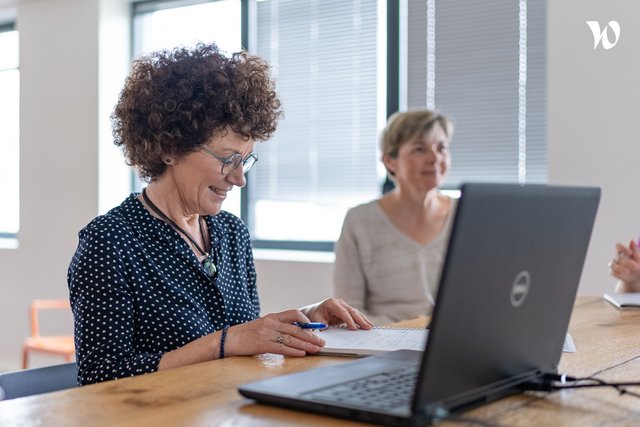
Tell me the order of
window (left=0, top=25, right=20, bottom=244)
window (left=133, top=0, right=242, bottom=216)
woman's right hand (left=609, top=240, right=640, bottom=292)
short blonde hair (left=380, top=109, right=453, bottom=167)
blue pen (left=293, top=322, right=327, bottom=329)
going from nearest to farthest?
blue pen (left=293, top=322, right=327, bottom=329)
woman's right hand (left=609, top=240, right=640, bottom=292)
short blonde hair (left=380, top=109, right=453, bottom=167)
window (left=133, top=0, right=242, bottom=216)
window (left=0, top=25, right=20, bottom=244)

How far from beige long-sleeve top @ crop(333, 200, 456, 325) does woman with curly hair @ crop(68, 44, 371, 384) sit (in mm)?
926

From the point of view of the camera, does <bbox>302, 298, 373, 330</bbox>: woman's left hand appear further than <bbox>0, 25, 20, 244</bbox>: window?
No

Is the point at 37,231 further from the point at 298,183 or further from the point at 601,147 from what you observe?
the point at 601,147

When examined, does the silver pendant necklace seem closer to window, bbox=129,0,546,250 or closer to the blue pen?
the blue pen

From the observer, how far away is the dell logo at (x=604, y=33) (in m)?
3.41

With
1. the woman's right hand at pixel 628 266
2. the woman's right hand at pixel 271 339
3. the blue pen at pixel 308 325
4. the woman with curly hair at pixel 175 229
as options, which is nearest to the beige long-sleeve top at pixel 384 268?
the woman's right hand at pixel 628 266

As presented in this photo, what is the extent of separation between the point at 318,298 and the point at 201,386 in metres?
3.26

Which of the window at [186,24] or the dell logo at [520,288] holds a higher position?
the window at [186,24]

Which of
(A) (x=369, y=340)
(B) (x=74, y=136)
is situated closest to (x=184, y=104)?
(A) (x=369, y=340)

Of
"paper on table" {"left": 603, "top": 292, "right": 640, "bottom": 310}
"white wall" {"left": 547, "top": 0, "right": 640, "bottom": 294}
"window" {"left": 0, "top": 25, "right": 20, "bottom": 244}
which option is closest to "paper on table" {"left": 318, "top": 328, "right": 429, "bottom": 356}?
"paper on table" {"left": 603, "top": 292, "right": 640, "bottom": 310}

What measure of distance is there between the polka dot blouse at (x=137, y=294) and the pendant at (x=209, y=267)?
15 mm

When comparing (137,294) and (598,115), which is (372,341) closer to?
(137,294)

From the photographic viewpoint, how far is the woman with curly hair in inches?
62.8

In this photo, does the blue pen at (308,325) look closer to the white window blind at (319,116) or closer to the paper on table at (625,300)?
the paper on table at (625,300)
